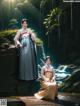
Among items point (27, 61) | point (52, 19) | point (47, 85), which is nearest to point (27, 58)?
point (27, 61)

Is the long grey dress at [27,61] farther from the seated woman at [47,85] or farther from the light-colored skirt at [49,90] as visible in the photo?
the light-colored skirt at [49,90]

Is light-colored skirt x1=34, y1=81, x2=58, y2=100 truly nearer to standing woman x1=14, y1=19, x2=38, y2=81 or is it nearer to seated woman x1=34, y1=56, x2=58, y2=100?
seated woman x1=34, y1=56, x2=58, y2=100

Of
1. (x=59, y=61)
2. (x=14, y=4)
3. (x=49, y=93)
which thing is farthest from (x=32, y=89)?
(x=14, y=4)

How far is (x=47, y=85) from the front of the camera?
10.3 metres

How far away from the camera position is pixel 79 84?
12.4m

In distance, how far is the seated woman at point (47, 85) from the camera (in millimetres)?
10289

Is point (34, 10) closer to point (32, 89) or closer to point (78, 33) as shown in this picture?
point (78, 33)

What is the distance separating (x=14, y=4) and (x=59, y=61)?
242cm

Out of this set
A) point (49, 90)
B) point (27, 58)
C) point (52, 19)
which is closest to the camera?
point (49, 90)

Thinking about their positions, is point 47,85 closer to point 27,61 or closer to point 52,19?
point 27,61

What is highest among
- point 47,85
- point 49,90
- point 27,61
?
point 27,61

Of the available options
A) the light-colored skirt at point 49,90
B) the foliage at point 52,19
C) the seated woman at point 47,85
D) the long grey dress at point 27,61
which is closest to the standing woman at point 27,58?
the long grey dress at point 27,61

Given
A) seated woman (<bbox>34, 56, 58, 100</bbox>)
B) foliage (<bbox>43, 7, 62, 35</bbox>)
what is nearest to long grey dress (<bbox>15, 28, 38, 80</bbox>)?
seated woman (<bbox>34, 56, 58, 100</bbox>)

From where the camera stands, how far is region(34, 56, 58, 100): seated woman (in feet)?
33.8
